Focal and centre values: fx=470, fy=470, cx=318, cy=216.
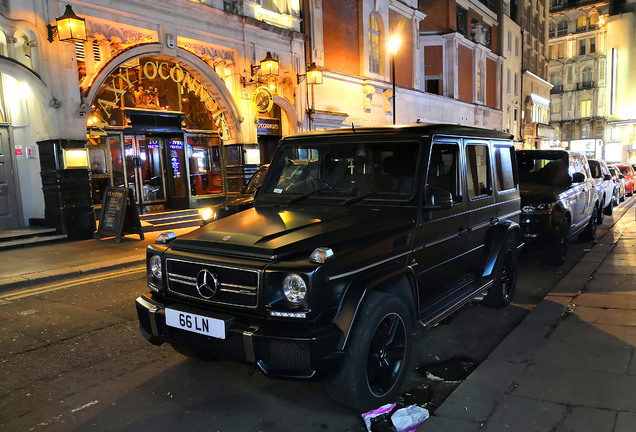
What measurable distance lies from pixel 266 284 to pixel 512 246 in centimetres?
394

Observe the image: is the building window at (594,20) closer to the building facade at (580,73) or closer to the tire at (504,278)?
the building facade at (580,73)

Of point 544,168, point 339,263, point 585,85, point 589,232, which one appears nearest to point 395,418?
point 339,263

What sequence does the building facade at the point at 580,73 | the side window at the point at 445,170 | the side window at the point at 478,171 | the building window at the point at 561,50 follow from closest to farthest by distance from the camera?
1. the side window at the point at 445,170
2. the side window at the point at 478,171
3. the building facade at the point at 580,73
4. the building window at the point at 561,50

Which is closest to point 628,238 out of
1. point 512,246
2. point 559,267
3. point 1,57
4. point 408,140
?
point 559,267

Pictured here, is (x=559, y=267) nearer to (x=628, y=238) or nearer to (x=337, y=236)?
(x=628, y=238)

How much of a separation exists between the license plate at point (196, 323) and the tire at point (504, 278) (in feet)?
11.0

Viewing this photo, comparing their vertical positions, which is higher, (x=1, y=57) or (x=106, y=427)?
(x=1, y=57)

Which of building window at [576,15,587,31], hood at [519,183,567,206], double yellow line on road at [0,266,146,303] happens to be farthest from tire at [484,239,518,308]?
building window at [576,15,587,31]

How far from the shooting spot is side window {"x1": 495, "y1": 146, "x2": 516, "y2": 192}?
5641 millimetres

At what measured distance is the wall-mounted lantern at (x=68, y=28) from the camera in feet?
35.0

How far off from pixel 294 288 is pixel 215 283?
23.7 inches

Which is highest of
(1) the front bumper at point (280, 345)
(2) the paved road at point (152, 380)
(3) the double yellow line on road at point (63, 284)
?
(1) the front bumper at point (280, 345)

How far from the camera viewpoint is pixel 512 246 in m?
5.83

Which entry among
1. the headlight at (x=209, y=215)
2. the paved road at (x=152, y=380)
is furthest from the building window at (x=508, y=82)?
the paved road at (x=152, y=380)
